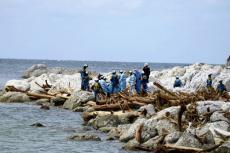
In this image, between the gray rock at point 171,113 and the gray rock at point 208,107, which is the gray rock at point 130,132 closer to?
the gray rock at point 171,113

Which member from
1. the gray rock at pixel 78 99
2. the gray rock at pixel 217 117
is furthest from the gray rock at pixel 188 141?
the gray rock at pixel 78 99

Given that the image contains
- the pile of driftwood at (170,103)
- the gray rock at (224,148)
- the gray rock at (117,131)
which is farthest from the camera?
the gray rock at (117,131)

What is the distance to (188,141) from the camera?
22859mm

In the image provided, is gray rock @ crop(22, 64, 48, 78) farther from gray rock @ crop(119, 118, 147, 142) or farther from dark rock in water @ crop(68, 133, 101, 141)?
gray rock @ crop(119, 118, 147, 142)

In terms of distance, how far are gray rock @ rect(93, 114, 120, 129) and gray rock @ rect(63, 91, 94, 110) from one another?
8.94 metres

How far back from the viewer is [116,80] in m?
40.5

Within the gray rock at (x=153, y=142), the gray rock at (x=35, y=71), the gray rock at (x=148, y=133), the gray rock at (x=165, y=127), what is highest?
the gray rock at (x=165, y=127)

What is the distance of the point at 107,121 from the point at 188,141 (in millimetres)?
9912

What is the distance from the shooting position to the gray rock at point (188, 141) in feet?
74.6

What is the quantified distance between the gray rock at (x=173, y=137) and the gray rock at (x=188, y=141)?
0.54 meters

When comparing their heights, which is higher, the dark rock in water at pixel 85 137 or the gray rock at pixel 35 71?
the dark rock in water at pixel 85 137

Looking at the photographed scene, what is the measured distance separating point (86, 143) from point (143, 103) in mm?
8634

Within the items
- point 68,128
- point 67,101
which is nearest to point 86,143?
point 68,128

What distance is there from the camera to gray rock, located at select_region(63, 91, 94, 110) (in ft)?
137
